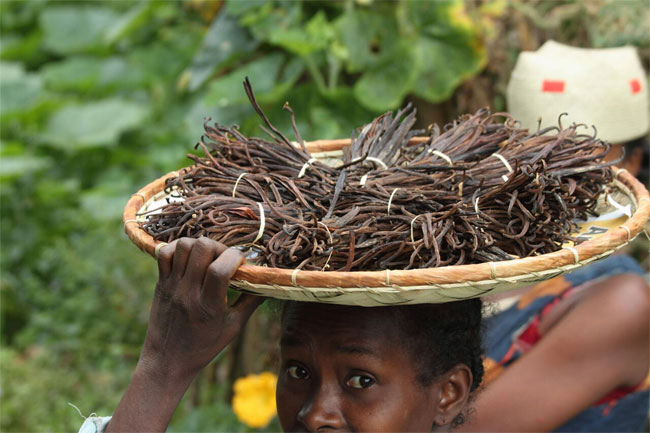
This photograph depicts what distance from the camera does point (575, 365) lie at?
2.47m

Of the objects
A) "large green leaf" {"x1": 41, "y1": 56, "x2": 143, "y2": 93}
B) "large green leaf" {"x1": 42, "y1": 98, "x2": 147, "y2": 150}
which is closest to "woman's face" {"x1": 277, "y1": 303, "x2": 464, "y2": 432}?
"large green leaf" {"x1": 42, "y1": 98, "x2": 147, "y2": 150}

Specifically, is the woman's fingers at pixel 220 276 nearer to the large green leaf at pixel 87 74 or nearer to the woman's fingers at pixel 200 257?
the woman's fingers at pixel 200 257

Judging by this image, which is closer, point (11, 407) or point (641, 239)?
point (641, 239)

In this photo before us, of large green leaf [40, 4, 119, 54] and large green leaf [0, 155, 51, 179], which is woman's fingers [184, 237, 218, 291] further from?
large green leaf [40, 4, 119, 54]

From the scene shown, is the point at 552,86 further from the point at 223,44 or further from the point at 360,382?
the point at 223,44

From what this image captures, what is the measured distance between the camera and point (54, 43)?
7.02 meters

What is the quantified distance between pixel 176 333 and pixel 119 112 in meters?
4.90

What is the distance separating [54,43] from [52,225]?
2.02 meters

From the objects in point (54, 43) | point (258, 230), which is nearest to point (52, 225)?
point (54, 43)

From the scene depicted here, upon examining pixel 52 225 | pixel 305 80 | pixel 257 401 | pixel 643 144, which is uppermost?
pixel 305 80

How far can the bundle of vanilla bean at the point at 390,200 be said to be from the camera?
1.50 meters

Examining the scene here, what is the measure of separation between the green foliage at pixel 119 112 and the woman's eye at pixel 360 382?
6.28 feet

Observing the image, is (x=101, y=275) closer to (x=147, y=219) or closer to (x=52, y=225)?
(x=52, y=225)

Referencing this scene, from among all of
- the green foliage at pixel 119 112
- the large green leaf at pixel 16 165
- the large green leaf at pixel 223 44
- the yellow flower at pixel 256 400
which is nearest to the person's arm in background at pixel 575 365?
the green foliage at pixel 119 112
